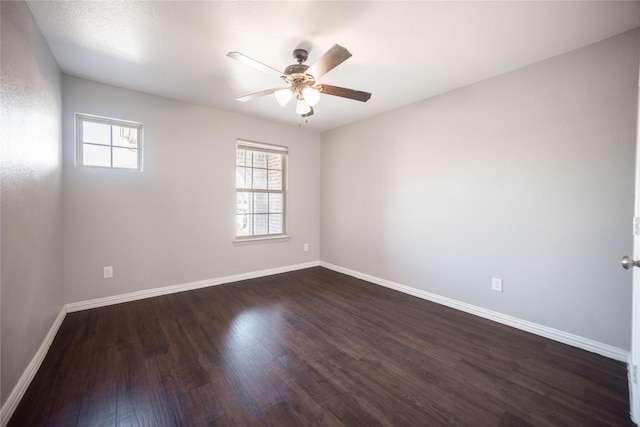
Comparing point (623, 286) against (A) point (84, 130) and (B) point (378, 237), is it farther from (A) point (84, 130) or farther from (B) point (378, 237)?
(A) point (84, 130)

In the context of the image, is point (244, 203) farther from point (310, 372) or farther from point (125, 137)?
point (310, 372)

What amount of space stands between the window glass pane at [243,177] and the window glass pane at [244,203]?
14cm

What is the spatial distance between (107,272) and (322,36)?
3214 millimetres

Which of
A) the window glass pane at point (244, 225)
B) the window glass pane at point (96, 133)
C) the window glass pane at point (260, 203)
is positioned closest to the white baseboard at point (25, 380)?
the window glass pane at point (96, 133)

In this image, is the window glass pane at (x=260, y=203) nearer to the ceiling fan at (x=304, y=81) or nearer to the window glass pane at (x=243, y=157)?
the window glass pane at (x=243, y=157)

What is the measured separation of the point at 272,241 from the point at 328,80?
8.25ft

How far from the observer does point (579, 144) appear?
83.0 inches

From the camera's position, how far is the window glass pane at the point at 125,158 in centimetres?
291

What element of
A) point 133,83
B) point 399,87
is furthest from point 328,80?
point 133,83

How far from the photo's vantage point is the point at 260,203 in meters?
4.14

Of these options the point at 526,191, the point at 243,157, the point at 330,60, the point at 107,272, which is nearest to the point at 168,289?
the point at 107,272

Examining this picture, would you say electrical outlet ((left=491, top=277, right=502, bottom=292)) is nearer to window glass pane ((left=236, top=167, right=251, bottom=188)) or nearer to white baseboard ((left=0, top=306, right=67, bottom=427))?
window glass pane ((left=236, top=167, right=251, bottom=188))

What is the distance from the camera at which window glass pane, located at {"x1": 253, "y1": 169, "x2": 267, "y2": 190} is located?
159 inches

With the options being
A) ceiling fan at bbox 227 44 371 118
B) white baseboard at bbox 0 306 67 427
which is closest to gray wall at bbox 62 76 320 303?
white baseboard at bbox 0 306 67 427
